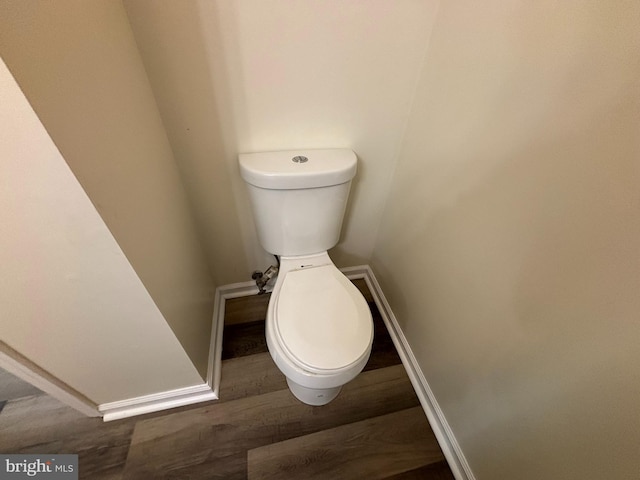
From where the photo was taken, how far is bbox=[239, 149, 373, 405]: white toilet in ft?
2.64

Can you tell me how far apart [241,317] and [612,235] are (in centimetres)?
128

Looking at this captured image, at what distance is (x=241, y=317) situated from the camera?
1.34m

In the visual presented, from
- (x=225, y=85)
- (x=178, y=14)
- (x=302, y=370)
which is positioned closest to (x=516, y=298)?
(x=302, y=370)

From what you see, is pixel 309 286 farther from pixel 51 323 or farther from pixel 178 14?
pixel 178 14

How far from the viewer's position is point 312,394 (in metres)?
1.00

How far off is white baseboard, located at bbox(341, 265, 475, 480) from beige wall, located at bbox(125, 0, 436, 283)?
68 cm

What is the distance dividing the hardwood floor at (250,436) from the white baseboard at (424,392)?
0.03 meters

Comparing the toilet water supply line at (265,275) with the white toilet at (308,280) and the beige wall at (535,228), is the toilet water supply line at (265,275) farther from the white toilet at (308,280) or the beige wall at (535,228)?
the beige wall at (535,228)

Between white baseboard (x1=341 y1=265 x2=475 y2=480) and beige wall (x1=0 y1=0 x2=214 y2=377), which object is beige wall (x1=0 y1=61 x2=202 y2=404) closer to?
beige wall (x1=0 y1=0 x2=214 y2=377)

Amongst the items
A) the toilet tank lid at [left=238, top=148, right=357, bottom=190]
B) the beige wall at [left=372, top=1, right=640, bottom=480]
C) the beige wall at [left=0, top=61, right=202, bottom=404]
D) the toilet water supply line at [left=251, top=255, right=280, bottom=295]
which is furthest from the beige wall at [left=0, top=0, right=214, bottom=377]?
the beige wall at [left=372, top=1, right=640, bottom=480]

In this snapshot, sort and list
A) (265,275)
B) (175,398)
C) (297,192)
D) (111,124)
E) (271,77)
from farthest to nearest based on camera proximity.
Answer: (265,275) < (175,398) < (297,192) < (271,77) < (111,124)

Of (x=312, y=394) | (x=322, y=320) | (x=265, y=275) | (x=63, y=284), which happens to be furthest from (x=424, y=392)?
(x=63, y=284)

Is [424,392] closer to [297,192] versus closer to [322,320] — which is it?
[322,320]

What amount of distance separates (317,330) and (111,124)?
2.29 ft
